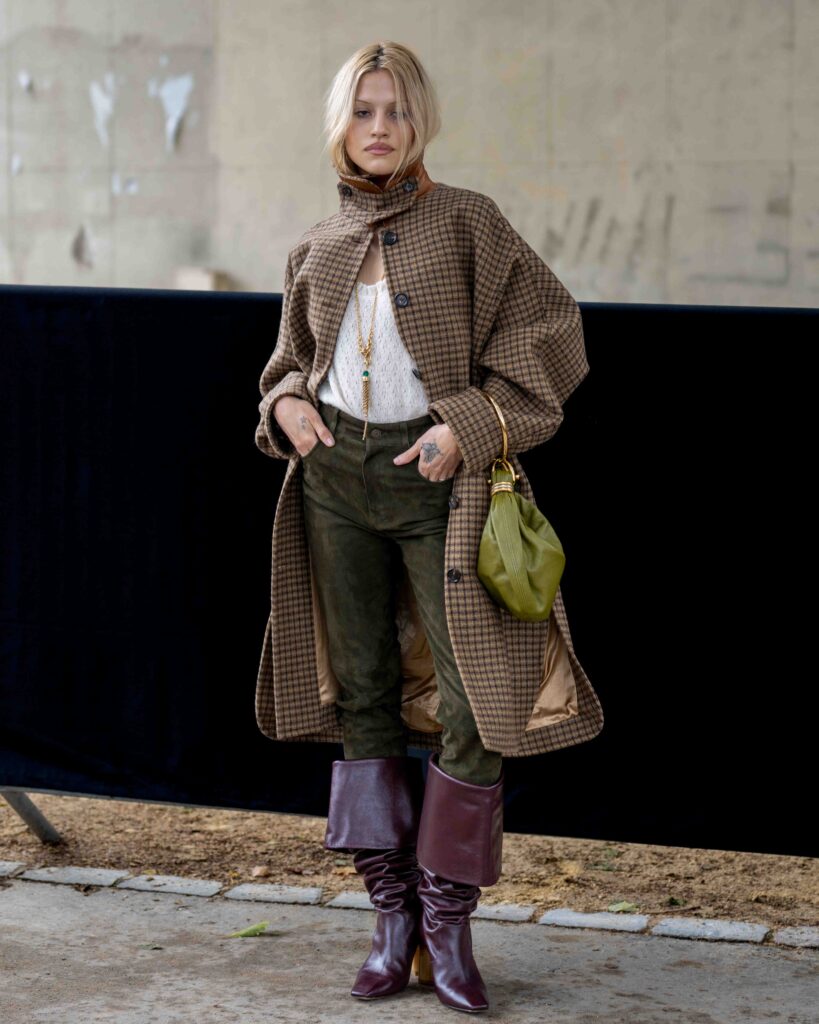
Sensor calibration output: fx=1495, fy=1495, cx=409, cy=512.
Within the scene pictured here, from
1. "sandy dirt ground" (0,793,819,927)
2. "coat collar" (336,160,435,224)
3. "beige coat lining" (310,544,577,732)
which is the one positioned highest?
"coat collar" (336,160,435,224)

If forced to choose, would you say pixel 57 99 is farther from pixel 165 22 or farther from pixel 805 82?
pixel 805 82

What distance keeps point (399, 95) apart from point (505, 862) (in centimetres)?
230

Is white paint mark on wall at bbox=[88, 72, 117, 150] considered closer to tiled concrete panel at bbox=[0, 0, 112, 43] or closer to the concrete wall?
the concrete wall

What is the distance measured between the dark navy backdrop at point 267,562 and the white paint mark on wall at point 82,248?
754 centimetres

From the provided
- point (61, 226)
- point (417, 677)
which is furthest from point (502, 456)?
point (61, 226)

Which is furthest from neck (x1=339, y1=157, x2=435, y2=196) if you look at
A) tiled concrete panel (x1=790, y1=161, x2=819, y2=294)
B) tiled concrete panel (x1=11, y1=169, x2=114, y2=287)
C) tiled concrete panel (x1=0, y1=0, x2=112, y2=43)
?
tiled concrete panel (x1=0, y1=0, x2=112, y2=43)

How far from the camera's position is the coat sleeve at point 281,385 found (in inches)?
132

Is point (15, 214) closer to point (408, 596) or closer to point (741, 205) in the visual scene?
point (741, 205)

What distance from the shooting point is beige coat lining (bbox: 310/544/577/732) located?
338 cm

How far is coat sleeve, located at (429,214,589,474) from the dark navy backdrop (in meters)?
0.49

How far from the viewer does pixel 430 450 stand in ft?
10.3

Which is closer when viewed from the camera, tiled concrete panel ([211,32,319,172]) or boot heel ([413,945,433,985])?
boot heel ([413,945,433,985])

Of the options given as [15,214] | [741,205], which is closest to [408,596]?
[741,205]

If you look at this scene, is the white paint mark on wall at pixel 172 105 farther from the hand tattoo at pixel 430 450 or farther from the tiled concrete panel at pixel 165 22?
the hand tattoo at pixel 430 450
